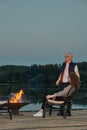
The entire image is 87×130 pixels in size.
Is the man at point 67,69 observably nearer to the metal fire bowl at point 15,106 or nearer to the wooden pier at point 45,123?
the wooden pier at point 45,123

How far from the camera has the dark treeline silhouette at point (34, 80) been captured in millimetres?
17344

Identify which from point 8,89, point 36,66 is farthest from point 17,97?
point 36,66

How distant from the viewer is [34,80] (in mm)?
20719

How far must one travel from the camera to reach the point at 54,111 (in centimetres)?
1502

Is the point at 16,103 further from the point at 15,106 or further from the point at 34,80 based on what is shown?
the point at 34,80

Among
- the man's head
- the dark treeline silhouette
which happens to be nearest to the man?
the man's head

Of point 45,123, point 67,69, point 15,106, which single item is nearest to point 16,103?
point 15,106

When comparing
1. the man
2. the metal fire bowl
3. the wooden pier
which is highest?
the man

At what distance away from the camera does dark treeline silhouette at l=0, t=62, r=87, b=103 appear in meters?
17.3

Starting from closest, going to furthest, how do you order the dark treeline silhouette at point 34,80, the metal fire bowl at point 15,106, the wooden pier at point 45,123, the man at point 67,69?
1. the wooden pier at point 45,123
2. the man at point 67,69
3. the metal fire bowl at point 15,106
4. the dark treeline silhouette at point 34,80

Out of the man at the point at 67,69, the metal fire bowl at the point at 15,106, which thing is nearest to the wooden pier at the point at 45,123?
the metal fire bowl at the point at 15,106

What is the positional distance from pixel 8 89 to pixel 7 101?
4079 mm

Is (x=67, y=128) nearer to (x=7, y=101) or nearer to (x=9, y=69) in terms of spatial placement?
(x=7, y=101)

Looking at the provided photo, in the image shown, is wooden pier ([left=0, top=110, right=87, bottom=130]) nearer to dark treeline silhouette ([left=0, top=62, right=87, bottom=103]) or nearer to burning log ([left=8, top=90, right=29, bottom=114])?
burning log ([left=8, top=90, right=29, bottom=114])
